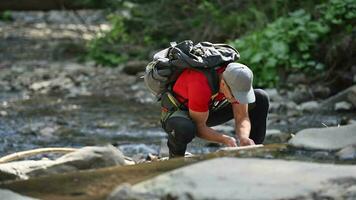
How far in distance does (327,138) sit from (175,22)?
8.56m

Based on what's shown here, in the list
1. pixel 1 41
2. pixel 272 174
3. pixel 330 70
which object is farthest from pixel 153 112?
pixel 1 41

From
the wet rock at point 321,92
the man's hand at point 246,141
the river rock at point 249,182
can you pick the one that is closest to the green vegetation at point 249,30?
the wet rock at point 321,92

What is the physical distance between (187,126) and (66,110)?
5.00 m

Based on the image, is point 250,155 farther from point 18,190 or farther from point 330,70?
point 330,70

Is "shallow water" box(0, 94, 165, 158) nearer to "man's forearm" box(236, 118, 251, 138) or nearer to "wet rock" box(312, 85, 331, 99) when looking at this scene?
Result: "wet rock" box(312, 85, 331, 99)

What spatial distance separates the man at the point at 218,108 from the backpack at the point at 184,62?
4cm

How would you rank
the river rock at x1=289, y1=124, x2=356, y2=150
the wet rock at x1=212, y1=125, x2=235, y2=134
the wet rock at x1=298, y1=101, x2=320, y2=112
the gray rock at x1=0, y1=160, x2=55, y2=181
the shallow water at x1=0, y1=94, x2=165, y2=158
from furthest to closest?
the wet rock at x1=298, y1=101, x2=320, y2=112
the wet rock at x1=212, y1=125, x2=235, y2=134
the shallow water at x1=0, y1=94, x2=165, y2=158
the river rock at x1=289, y1=124, x2=356, y2=150
the gray rock at x1=0, y1=160, x2=55, y2=181

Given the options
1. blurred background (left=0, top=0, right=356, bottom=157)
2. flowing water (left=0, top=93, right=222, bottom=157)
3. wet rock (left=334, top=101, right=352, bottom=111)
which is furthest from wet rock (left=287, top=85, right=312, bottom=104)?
flowing water (left=0, top=93, right=222, bottom=157)

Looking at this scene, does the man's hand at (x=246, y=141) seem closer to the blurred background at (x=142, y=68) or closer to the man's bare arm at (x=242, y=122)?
the man's bare arm at (x=242, y=122)

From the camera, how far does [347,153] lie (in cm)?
364

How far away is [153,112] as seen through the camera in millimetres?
8953

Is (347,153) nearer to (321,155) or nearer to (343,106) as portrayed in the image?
(321,155)

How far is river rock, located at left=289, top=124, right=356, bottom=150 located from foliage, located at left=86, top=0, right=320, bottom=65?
6.52 meters

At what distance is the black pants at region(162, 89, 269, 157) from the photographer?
433cm
